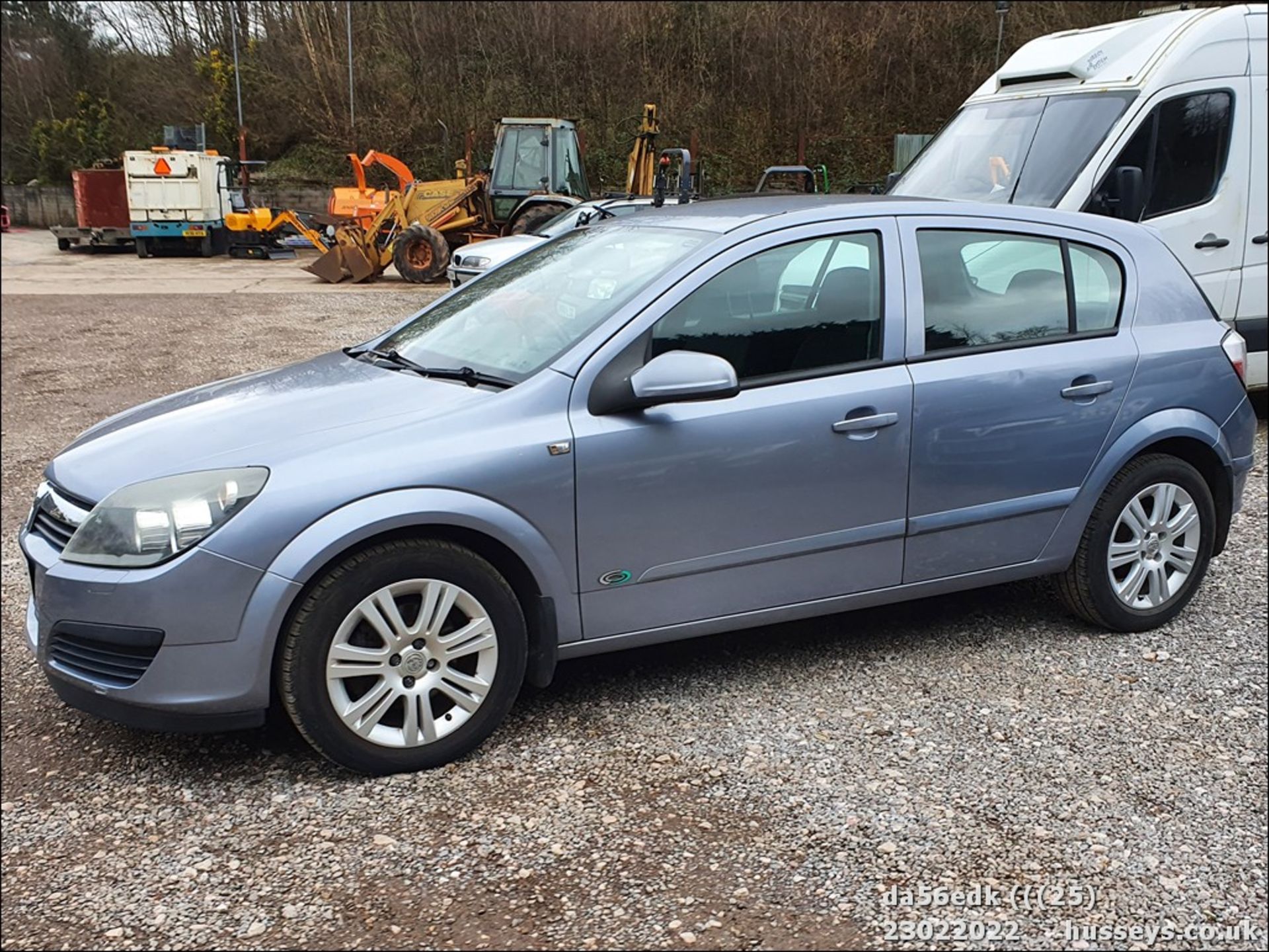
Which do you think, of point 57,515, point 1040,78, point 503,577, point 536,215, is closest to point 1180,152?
point 1040,78

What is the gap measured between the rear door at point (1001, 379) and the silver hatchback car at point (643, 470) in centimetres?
1

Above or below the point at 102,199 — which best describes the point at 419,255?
below

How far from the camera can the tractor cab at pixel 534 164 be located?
49.1 feet

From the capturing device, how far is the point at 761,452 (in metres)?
3.47

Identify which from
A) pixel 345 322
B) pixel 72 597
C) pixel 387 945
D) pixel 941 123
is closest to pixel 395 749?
pixel 387 945

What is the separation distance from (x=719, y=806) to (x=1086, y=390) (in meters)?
2.03

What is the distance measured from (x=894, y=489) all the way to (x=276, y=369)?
7.37ft

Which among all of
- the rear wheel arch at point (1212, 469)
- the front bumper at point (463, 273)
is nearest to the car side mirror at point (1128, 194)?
the rear wheel arch at point (1212, 469)

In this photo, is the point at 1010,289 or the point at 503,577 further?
the point at 1010,289

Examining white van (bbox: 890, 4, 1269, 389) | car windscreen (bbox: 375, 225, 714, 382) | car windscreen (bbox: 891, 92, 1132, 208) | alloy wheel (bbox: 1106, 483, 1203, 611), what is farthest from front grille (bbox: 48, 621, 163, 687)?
white van (bbox: 890, 4, 1269, 389)

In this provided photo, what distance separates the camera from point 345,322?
1413 cm

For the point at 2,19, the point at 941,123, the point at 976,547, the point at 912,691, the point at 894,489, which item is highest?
the point at 2,19

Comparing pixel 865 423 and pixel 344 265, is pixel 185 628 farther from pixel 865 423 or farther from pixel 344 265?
pixel 344 265

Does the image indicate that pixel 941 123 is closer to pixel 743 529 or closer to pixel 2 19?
pixel 743 529
